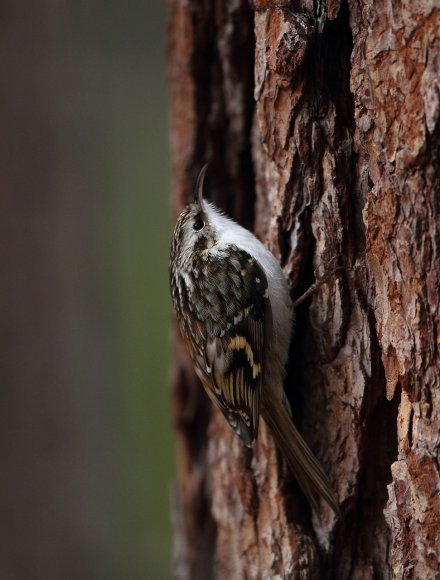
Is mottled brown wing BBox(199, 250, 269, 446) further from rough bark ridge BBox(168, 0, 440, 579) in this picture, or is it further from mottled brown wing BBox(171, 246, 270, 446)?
rough bark ridge BBox(168, 0, 440, 579)

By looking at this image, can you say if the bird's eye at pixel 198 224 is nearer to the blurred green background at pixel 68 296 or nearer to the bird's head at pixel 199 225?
the bird's head at pixel 199 225

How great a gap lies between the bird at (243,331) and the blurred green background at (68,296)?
6.01 ft

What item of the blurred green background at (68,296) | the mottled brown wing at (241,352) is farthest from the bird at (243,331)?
the blurred green background at (68,296)

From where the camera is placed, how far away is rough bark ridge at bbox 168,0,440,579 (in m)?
1.82

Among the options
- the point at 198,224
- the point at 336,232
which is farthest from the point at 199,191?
the point at 336,232

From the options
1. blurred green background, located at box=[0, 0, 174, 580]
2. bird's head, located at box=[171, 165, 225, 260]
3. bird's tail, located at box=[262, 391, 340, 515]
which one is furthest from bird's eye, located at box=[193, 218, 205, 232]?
blurred green background, located at box=[0, 0, 174, 580]

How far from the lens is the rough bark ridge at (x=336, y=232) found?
182 centimetres

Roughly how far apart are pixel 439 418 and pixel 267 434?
77 centimetres

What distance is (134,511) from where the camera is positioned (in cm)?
551

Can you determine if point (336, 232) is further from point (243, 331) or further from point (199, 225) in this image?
point (199, 225)

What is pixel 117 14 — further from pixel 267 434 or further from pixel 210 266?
pixel 267 434

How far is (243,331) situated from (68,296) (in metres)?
2.15

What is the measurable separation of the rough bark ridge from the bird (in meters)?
0.06

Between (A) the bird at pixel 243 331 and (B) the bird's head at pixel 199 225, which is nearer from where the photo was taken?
(A) the bird at pixel 243 331
